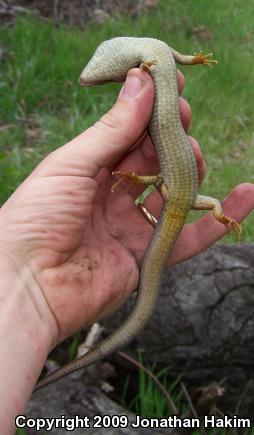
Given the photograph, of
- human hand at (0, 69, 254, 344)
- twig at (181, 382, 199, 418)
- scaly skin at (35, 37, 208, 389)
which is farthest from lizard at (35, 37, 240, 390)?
twig at (181, 382, 199, 418)

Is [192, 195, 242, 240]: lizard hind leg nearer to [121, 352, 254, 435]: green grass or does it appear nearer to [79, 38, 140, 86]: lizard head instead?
[79, 38, 140, 86]: lizard head

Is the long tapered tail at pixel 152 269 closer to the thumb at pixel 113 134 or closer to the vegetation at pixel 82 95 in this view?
the thumb at pixel 113 134

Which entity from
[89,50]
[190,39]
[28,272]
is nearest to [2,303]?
[28,272]

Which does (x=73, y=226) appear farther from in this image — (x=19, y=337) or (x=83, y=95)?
(x=83, y=95)

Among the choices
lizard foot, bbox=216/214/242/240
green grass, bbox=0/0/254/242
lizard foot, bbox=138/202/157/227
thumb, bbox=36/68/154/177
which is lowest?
green grass, bbox=0/0/254/242

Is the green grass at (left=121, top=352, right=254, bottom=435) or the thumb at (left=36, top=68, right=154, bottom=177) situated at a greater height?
the thumb at (left=36, top=68, right=154, bottom=177)
